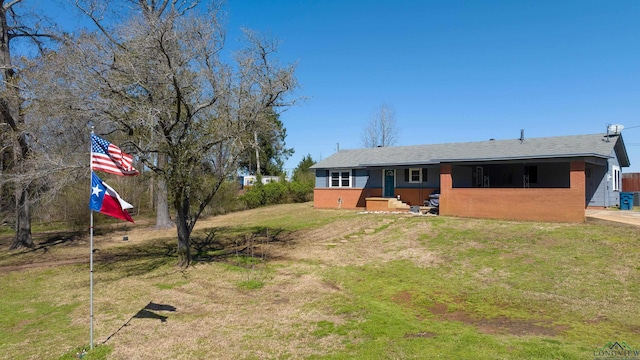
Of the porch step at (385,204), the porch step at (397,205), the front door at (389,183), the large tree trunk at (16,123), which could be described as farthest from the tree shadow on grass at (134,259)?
the front door at (389,183)

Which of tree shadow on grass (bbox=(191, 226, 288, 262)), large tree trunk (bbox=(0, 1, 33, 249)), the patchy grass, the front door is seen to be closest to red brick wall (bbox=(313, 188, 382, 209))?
the front door

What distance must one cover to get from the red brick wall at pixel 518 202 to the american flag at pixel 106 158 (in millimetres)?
15119

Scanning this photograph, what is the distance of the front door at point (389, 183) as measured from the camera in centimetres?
2397

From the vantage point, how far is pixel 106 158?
741 cm

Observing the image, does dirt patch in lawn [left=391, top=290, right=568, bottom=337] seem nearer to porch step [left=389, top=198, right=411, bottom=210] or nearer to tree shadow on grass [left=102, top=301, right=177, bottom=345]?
tree shadow on grass [left=102, top=301, right=177, bottom=345]

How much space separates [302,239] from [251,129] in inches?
234

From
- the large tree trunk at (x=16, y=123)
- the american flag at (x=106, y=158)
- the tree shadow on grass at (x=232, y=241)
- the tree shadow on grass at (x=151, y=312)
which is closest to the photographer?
the american flag at (x=106, y=158)

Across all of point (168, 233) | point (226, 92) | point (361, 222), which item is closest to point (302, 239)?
point (361, 222)

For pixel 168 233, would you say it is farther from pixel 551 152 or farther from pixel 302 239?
pixel 551 152

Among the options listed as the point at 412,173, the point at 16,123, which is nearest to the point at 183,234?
the point at 16,123

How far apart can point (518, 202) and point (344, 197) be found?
36.6ft

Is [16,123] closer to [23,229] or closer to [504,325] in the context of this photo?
[23,229]

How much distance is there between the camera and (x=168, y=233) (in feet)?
66.8

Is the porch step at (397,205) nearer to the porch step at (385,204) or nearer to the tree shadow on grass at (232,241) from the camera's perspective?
the porch step at (385,204)
